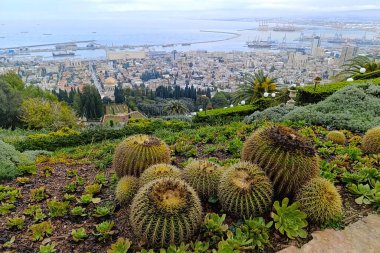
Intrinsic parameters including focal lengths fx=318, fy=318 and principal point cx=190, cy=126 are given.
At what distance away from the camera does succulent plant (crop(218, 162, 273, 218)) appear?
3.38m

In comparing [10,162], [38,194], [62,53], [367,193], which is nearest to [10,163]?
[10,162]

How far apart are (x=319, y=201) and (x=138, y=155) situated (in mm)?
2318

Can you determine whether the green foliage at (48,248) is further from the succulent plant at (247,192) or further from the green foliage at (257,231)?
the green foliage at (257,231)

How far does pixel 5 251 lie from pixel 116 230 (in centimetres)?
124

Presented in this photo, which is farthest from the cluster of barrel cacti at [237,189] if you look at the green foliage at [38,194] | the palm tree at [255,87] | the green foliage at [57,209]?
the palm tree at [255,87]

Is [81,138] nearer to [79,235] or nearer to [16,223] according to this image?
[16,223]

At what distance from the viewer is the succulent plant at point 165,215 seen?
307 centimetres

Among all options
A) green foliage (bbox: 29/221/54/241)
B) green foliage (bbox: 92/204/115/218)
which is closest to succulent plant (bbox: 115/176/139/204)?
green foliage (bbox: 92/204/115/218)

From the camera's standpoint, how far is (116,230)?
3.70 meters

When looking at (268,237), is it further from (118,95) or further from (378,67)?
(118,95)

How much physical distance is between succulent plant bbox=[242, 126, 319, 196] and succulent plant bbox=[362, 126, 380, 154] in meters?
2.44

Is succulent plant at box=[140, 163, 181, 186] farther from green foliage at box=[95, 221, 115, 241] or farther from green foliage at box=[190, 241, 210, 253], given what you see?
green foliage at box=[190, 241, 210, 253]

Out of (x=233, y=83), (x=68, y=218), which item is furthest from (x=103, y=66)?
(x=68, y=218)

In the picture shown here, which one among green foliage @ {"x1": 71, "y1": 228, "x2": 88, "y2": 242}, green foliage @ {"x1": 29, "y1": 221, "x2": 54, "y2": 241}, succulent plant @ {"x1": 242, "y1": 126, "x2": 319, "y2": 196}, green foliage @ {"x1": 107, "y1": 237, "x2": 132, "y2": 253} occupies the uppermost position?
succulent plant @ {"x1": 242, "y1": 126, "x2": 319, "y2": 196}
